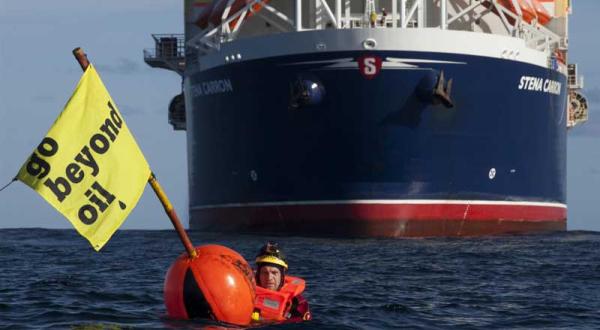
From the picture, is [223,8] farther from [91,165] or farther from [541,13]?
[91,165]

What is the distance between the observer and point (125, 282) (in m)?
24.0

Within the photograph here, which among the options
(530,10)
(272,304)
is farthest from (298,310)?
(530,10)

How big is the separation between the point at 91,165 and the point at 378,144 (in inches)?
930

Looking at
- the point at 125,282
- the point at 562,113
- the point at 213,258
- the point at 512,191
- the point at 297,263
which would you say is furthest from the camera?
the point at 562,113

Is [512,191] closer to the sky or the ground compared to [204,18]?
closer to the ground

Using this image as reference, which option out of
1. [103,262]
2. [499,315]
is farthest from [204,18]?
[499,315]

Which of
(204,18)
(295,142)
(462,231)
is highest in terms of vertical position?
(204,18)

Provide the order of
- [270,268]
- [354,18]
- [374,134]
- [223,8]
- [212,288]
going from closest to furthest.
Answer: [212,288] → [270,268] → [374,134] → [354,18] → [223,8]

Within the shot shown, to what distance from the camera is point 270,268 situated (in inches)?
656

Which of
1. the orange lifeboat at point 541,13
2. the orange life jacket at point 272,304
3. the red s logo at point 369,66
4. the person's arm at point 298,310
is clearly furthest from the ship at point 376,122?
the orange life jacket at point 272,304

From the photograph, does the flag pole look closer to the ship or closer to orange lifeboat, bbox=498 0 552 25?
the ship

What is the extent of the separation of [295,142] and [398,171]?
10.4 ft

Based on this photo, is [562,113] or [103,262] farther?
[562,113]

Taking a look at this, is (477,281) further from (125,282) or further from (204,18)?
(204,18)
